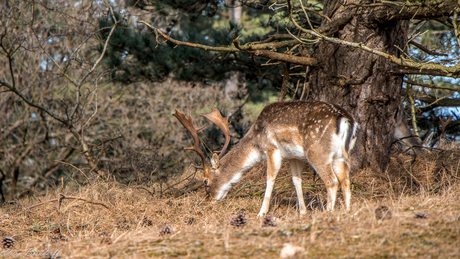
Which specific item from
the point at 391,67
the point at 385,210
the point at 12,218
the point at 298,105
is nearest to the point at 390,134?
the point at 391,67

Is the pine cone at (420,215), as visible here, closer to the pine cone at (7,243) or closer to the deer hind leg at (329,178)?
the deer hind leg at (329,178)

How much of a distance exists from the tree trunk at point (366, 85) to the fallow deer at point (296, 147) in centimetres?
114

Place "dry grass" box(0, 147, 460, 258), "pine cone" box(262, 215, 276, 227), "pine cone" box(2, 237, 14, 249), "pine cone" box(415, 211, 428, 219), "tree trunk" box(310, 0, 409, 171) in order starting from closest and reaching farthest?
1. "dry grass" box(0, 147, 460, 258)
2. "pine cone" box(415, 211, 428, 219)
3. "pine cone" box(262, 215, 276, 227)
4. "pine cone" box(2, 237, 14, 249)
5. "tree trunk" box(310, 0, 409, 171)

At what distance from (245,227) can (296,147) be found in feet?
5.13

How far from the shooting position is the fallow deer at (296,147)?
4848 millimetres

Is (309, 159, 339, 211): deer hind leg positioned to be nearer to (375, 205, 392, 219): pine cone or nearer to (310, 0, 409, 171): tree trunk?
(375, 205, 392, 219): pine cone

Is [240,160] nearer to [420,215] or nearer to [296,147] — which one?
[296,147]

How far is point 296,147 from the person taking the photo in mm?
5168

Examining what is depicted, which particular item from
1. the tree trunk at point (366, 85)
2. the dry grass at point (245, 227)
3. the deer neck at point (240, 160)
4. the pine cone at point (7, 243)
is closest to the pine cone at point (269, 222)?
the dry grass at point (245, 227)

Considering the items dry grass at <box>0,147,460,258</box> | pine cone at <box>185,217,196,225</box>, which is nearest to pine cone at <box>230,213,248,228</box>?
dry grass at <box>0,147,460,258</box>

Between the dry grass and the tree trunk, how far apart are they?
0.41 meters

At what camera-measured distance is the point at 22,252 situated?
4320 millimetres

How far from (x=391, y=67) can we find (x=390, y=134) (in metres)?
0.99

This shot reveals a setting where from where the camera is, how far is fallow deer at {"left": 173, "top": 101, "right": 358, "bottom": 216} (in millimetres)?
4848
